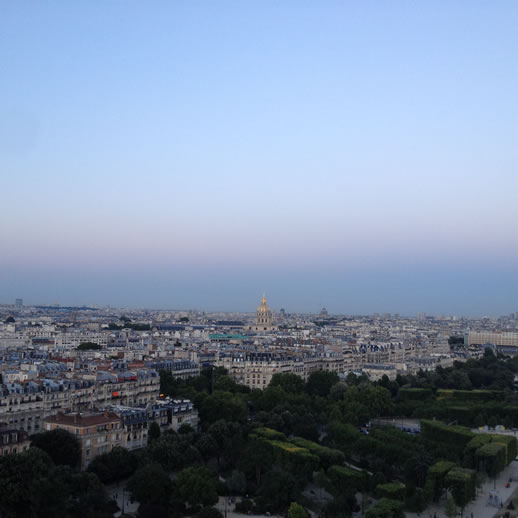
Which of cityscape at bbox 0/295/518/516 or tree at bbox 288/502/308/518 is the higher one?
cityscape at bbox 0/295/518/516

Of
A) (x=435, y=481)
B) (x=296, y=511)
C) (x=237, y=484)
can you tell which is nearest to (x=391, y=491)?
(x=435, y=481)

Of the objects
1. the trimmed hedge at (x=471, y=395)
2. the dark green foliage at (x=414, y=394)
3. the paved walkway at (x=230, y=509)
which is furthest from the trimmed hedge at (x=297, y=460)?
the trimmed hedge at (x=471, y=395)

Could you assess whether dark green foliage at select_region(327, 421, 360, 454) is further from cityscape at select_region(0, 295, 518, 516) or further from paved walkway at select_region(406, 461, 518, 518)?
paved walkway at select_region(406, 461, 518, 518)

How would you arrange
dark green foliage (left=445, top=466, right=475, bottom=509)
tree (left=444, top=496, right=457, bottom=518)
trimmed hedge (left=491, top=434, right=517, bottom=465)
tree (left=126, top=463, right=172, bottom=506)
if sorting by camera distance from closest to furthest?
tree (left=126, top=463, right=172, bottom=506) < tree (left=444, top=496, right=457, bottom=518) < dark green foliage (left=445, top=466, right=475, bottom=509) < trimmed hedge (left=491, top=434, right=517, bottom=465)

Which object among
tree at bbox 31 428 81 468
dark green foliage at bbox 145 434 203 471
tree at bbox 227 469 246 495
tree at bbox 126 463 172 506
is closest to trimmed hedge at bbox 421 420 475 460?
tree at bbox 227 469 246 495

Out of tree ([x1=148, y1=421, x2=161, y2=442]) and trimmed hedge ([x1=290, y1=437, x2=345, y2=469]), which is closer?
trimmed hedge ([x1=290, y1=437, x2=345, y2=469])

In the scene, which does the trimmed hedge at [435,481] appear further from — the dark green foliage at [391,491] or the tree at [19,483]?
the tree at [19,483]
